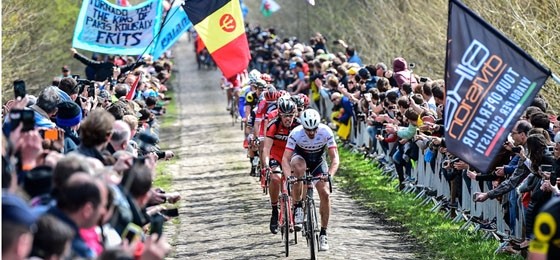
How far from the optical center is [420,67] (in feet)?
108

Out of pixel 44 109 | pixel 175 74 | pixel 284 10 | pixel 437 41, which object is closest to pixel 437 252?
pixel 44 109

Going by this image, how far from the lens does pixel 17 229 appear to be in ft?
23.3

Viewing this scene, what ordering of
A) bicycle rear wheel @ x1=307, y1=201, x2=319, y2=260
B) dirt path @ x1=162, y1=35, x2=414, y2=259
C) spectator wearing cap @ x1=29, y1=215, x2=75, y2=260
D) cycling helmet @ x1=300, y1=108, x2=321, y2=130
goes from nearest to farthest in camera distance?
1. spectator wearing cap @ x1=29, y1=215, x2=75, y2=260
2. bicycle rear wheel @ x1=307, y1=201, x2=319, y2=260
3. cycling helmet @ x1=300, y1=108, x2=321, y2=130
4. dirt path @ x1=162, y1=35, x2=414, y2=259

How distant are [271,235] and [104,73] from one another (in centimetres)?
650

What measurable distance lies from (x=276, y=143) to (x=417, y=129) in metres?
2.65

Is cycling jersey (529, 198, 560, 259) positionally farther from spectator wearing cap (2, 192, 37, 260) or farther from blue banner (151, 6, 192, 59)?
blue banner (151, 6, 192, 59)

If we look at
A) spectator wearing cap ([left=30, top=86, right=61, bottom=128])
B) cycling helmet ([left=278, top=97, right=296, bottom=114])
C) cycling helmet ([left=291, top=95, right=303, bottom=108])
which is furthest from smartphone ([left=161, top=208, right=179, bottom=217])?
cycling helmet ([left=291, top=95, right=303, bottom=108])

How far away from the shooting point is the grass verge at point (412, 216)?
608 inches

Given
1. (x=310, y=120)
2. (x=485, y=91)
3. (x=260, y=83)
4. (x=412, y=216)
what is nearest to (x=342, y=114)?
(x=260, y=83)

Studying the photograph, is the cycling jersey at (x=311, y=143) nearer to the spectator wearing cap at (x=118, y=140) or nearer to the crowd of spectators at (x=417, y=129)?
the crowd of spectators at (x=417, y=129)

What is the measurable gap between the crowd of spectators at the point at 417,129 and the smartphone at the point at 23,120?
544 cm

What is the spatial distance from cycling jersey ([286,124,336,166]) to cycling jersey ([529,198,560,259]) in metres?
7.76

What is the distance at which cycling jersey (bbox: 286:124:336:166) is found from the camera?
619 inches

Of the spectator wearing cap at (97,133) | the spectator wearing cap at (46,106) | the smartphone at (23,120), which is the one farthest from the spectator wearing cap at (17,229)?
the spectator wearing cap at (46,106)
